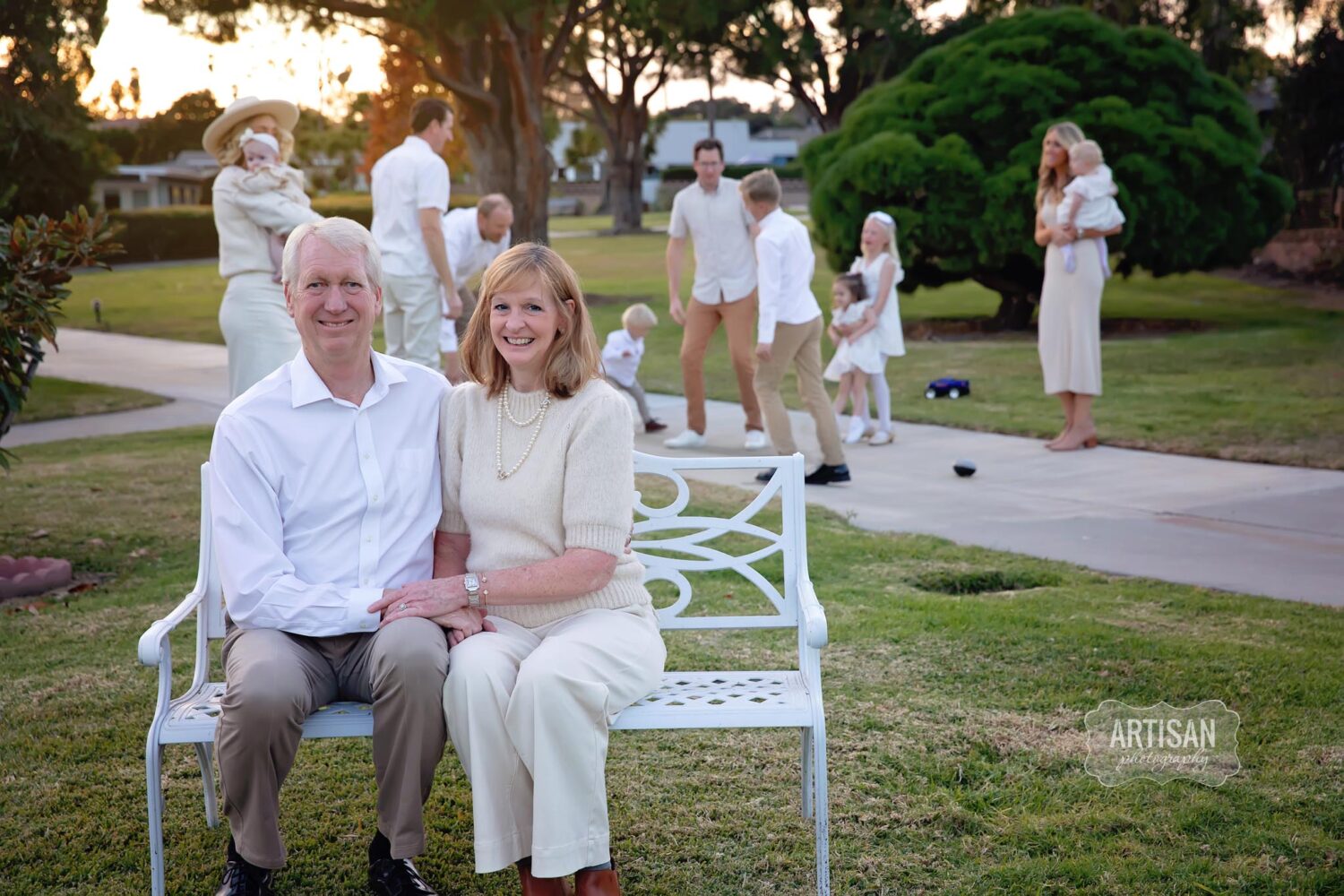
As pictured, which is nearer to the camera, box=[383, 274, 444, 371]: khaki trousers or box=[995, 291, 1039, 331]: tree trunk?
box=[383, 274, 444, 371]: khaki trousers

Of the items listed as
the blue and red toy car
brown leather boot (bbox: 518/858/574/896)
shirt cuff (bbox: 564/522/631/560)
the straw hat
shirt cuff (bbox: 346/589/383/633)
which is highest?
the straw hat

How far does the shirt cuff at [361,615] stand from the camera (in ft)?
11.3

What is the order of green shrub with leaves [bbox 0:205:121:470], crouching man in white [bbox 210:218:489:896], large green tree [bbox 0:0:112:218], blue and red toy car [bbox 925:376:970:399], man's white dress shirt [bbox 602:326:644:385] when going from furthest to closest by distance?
blue and red toy car [bbox 925:376:970:399]
man's white dress shirt [bbox 602:326:644:385]
large green tree [bbox 0:0:112:218]
green shrub with leaves [bbox 0:205:121:470]
crouching man in white [bbox 210:218:489:896]

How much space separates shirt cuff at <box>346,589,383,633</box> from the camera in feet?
11.3

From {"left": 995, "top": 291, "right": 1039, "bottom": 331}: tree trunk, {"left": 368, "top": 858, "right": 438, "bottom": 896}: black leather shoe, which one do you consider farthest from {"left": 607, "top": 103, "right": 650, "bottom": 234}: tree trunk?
{"left": 368, "top": 858, "right": 438, "bottom": 896}: black leather shoe

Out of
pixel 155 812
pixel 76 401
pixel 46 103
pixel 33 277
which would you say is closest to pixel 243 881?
pixel 155 812

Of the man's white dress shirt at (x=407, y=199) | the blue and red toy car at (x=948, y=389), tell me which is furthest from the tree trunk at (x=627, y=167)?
the man's white dress shirt at (x=407, y=199)

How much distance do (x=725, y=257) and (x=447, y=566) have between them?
5933 mm

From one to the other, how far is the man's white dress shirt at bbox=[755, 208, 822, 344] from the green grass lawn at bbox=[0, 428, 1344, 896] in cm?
251

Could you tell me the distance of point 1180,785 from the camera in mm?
4016

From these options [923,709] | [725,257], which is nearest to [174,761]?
[923,709]

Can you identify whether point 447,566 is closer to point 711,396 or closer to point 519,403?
point 519,403

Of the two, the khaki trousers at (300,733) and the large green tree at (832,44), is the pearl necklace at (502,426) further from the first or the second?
the large green tree at (832,44)

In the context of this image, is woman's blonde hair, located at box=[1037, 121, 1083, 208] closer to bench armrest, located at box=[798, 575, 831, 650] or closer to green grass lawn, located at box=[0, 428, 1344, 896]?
green grass lawn, located at box=[0, 428, 1344, 896]
